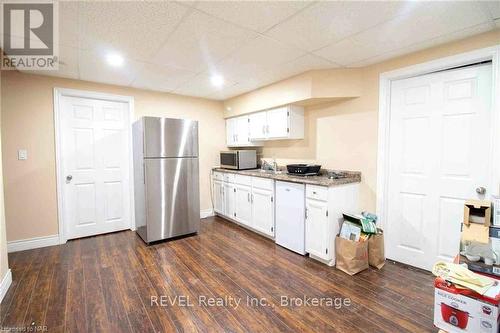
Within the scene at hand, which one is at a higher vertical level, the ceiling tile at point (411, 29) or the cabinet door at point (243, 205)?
the ceiling tile at point (411, 29)

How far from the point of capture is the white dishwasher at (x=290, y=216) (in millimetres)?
2922

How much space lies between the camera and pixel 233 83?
12.0ft

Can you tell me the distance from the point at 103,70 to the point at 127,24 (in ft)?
4.63

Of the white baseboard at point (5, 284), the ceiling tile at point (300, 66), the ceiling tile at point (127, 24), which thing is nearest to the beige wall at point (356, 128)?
the ceiling tile at point (300, 66)

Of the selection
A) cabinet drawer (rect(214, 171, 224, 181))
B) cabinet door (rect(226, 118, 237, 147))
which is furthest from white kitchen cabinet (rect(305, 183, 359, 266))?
cabinet door (rect(226, 118, 237, 147))

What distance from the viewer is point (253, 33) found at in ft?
6.95

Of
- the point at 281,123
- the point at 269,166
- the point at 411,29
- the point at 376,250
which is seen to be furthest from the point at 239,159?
the point at 411,29

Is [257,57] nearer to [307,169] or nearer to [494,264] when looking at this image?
[307,169]

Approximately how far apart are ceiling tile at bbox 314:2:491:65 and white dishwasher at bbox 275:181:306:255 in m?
1.57

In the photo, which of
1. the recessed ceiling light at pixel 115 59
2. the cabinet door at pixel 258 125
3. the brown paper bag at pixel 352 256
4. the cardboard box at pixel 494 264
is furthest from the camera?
the cabinet door at pixel 258 125

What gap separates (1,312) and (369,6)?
12.2 ft

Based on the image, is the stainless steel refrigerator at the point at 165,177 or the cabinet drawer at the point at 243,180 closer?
the stainless steel refrigerator at the point at 165,177

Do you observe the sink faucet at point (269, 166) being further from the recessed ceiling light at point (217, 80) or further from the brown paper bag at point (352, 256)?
the brown paper bag at point (352, 256)

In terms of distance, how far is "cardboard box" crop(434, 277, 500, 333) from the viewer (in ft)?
4.34
